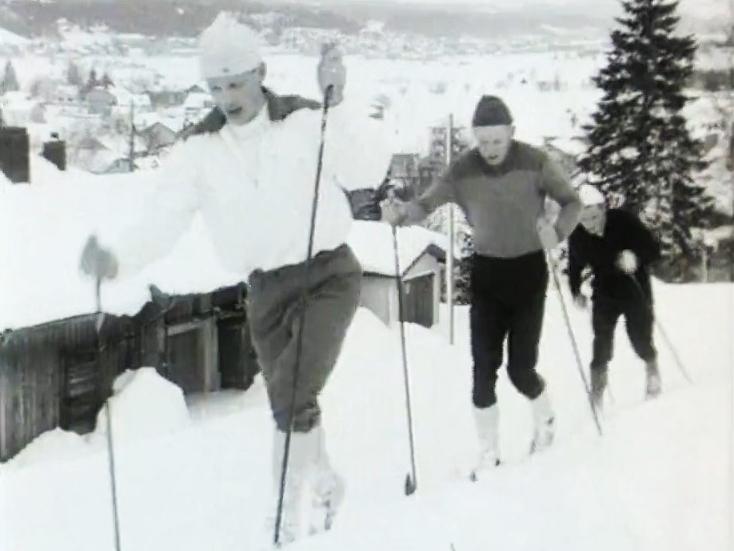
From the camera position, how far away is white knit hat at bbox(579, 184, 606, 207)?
163cm

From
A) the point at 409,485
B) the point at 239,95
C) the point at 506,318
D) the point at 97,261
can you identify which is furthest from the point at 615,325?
the point at 97,261

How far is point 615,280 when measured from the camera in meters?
1.67

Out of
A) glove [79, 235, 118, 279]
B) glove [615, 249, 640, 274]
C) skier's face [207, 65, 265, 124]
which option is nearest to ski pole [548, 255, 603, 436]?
glove [615, 249, 640, 274]

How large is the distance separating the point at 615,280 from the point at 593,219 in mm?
101

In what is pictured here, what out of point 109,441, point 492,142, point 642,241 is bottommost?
point 109,441

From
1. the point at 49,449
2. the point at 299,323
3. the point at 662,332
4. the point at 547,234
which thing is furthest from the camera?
the point at 662,332

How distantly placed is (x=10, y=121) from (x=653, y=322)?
0.95 metres

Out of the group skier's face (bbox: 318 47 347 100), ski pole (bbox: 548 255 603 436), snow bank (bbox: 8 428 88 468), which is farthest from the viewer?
ski pole (bbox: 548 255 603 436)

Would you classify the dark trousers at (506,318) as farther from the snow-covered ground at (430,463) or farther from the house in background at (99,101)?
the house in background at (99,101)

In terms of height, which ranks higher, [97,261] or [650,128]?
[650,128]

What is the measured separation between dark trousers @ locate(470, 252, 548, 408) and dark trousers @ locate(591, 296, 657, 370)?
11cm

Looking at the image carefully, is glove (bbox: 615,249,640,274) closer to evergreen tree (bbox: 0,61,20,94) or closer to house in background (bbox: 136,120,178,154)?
house in background (bbox: 136,120,178,154)

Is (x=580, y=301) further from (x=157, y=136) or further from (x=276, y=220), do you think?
(x=157, y=136)

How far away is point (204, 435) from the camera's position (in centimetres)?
145
